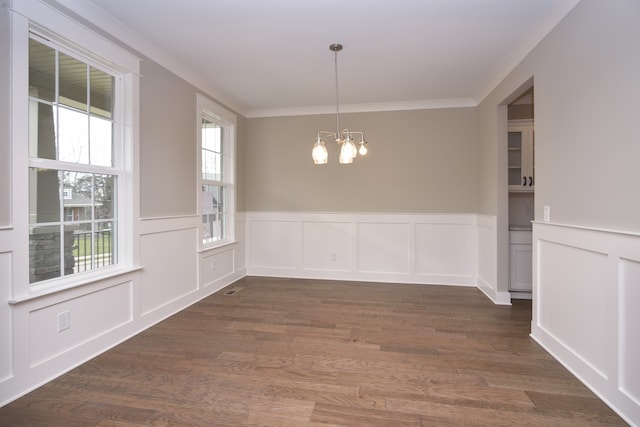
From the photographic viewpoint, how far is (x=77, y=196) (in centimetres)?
242

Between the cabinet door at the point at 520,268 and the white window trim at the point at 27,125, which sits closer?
the white window trim at the point at 27,125

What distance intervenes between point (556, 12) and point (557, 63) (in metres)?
0.35

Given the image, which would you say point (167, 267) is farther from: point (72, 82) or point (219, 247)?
point (72, 82)

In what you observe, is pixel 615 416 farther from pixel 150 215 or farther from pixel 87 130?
pixel 87 130

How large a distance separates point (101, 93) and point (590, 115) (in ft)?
11.6

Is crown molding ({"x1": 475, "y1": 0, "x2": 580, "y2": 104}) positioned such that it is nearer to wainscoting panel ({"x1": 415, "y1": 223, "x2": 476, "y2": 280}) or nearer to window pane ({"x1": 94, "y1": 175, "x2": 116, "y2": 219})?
wainscoting panel ({"x1": 415, "y1": 223, "x2": 476, "y2": 280})

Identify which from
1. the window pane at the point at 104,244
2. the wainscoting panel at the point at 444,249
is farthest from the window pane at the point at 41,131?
the wainscoting panel at the point at 444,249

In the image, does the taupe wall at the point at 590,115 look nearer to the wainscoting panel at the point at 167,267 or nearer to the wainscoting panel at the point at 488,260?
the wainscoting panel at the point at 488,260

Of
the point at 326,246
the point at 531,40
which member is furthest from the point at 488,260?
the point at 531,40

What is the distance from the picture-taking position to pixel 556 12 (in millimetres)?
2346

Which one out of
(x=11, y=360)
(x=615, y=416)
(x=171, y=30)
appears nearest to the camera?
(x=615, y=416)

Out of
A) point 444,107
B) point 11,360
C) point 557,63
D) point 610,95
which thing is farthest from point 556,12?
point 11,360

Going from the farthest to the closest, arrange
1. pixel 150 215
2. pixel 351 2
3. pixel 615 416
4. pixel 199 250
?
1. pixel 199 250
2. pixel 150 215
3. pixel 351 2
4. pixel 615 416

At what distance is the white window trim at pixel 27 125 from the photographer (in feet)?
6.30
